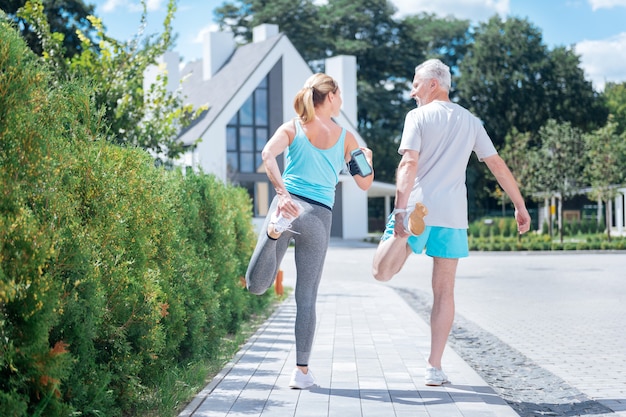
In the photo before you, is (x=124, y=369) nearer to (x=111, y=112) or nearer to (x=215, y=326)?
(x=215, y=326)

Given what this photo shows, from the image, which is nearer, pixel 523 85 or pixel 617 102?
pixel 523 85

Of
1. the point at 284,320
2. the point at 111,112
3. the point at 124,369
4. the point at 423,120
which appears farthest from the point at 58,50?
the point at 124,369

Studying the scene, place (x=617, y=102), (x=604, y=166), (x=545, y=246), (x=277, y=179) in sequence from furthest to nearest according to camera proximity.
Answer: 1. (x=617, y=102)
2. (x=604, y=166)
3. (x=545, y=246)
4. (x=277, y=179)

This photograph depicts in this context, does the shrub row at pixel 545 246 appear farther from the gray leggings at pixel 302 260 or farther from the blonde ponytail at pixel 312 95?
the gray leggings at pixel 302 260

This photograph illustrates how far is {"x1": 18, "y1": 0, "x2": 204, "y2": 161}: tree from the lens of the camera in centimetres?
1141

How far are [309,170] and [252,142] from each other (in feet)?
141

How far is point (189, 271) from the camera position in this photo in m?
6.88

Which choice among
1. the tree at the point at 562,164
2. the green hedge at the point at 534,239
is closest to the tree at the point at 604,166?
the tree at the point at 562,164

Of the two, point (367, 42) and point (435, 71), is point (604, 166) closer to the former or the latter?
point (367, 42)

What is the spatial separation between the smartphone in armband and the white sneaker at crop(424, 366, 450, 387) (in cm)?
145

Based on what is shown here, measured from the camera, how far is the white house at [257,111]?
154 ft

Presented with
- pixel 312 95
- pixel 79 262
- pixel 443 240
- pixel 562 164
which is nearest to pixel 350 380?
pixel 443 240

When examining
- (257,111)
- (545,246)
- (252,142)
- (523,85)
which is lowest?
(545,246)

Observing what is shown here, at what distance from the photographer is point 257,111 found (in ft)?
160
